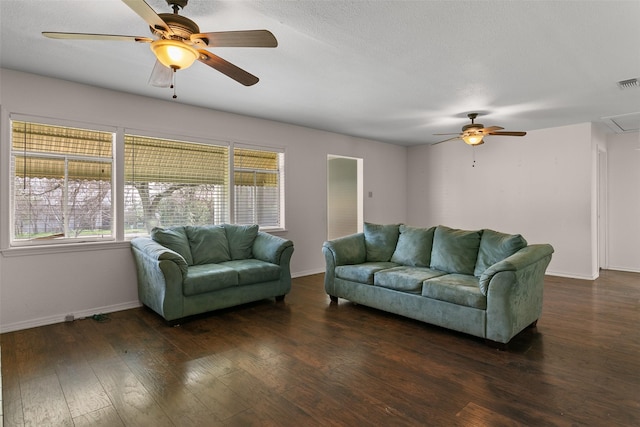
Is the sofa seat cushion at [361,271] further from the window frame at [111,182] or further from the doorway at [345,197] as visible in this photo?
the doorway at [345,197]

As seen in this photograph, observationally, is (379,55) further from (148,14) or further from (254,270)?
(254,270)

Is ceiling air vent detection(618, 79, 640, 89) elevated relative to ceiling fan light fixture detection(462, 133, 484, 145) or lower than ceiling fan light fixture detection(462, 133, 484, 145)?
elevated

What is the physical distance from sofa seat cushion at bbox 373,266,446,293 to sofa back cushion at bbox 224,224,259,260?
5.77 ft

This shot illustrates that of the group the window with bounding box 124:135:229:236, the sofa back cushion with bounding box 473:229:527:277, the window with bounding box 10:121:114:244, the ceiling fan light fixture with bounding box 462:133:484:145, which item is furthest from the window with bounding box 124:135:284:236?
the sofa back cushion with bounding box 473:229:527:277

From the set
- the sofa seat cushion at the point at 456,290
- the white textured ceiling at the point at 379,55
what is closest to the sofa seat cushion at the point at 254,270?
the sofa seat cushion at the point at 456,290

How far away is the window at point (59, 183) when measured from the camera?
3.41m

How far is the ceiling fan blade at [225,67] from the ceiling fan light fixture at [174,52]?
76 millimetres

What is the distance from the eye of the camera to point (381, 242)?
455 cm

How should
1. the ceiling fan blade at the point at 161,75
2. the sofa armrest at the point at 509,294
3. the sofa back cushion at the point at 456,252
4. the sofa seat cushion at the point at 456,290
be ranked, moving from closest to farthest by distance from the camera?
the ceiling fan blade at the point at 161,75
the sofa armrest at the point at 509,294
the sofa seat cushion at the point at 456,290
the sofa back cushion at the point at 456,252

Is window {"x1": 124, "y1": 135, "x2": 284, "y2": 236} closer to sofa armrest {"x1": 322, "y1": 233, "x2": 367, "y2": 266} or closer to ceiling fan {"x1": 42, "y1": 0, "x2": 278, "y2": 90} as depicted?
sofa armrest {"x1": 322, "y1": 233, "x2": 367, "y2": 266}

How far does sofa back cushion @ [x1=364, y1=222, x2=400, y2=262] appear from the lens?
14.8ft

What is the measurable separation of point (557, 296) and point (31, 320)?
6068mm

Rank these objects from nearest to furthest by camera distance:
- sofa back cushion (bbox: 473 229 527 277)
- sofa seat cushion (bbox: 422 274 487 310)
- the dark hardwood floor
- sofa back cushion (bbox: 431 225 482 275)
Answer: the dark hardwood floor
sofa seat cushion (bbox: 422 274 487 310)
sofa back cushion (bbox: 473 229 527 277)
sofa back cushion (bbox: 431 225 482 275)

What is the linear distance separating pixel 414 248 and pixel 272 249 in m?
1.76
